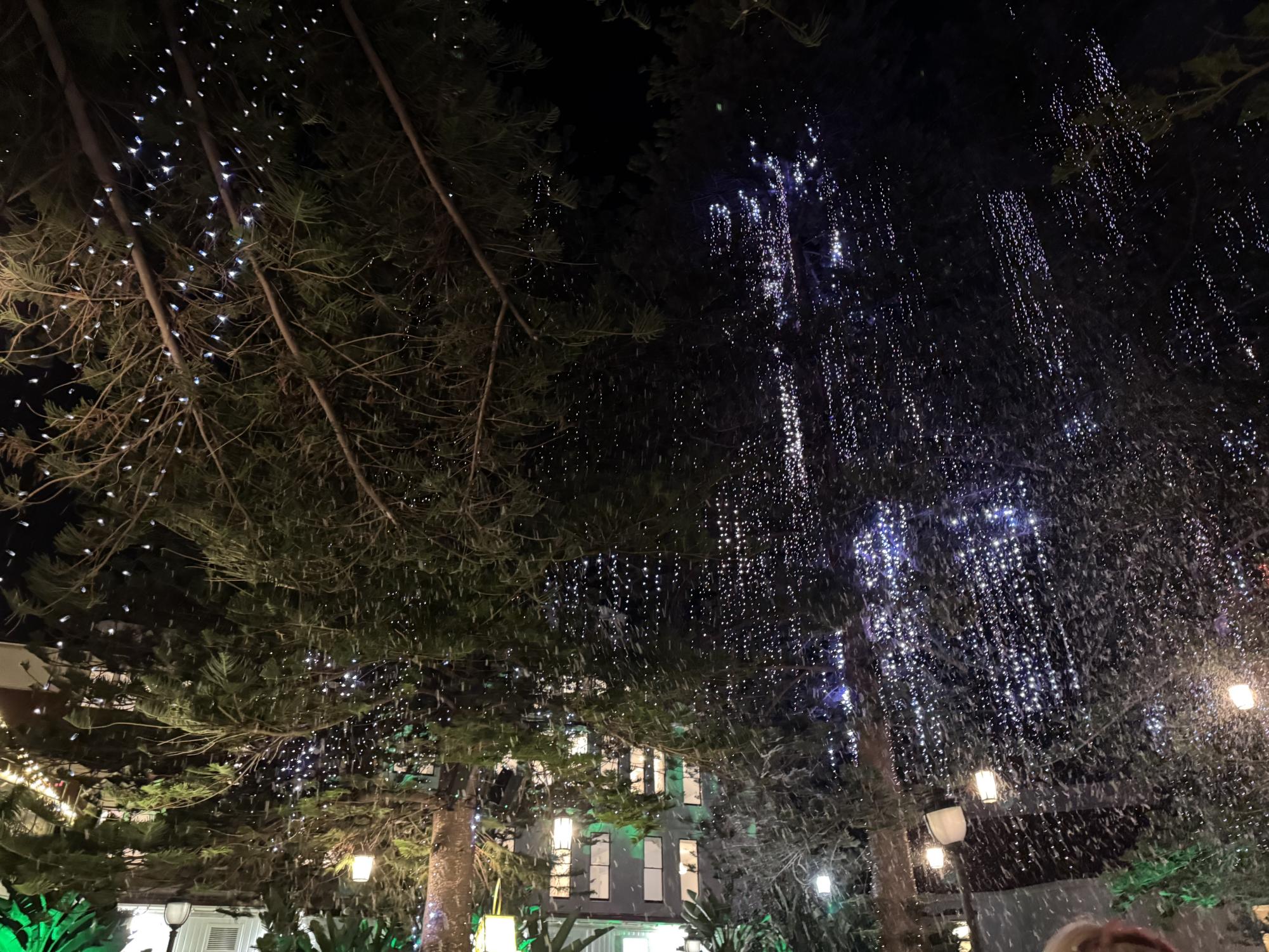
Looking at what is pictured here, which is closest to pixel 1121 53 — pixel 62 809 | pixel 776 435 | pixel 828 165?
pixel 828 165

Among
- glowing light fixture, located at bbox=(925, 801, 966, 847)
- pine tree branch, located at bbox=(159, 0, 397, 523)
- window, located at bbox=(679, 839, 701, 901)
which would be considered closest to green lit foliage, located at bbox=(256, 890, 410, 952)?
pine tree branch, located at bbox=(159, 0, 397, 523)

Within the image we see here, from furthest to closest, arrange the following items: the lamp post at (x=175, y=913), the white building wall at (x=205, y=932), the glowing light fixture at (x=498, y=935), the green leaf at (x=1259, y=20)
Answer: the white building wall at (x=205, y=932) < the lamp post at (x=175, y=913) < the glowing light fixture at (x=498, y=935) < the green leaf at (x=1259, y=20)

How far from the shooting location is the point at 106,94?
407cm

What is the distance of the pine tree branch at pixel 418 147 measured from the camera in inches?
130

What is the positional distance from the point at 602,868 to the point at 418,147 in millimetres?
18844

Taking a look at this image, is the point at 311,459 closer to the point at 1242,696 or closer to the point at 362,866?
the point at 362,866

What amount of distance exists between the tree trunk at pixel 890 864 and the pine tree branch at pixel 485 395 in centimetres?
674

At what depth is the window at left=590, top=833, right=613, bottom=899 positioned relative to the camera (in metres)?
18.7

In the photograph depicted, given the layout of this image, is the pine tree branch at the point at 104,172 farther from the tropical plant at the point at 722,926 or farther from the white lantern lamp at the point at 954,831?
the tropical plant at the point at 722,926

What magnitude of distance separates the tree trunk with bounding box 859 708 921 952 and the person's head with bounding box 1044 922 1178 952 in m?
8.14

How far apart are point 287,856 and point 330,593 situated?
3.57 metres

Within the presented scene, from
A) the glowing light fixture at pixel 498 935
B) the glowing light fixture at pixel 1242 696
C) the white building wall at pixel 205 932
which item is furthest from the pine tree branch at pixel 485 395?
the white building wall at pixel 205 932

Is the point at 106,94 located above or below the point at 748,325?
below

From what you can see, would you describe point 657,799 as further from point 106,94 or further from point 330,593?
point 106,94
